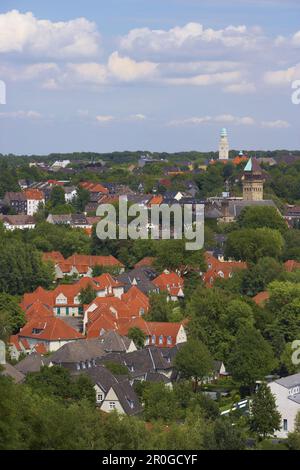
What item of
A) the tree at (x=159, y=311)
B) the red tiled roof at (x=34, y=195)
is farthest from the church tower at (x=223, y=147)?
the tree at (x=159, y=311)

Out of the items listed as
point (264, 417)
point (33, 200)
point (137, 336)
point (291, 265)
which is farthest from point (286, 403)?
point (33, 200)

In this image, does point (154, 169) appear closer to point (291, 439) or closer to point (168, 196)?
point (168, 196)

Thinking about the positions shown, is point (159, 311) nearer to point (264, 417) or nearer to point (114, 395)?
point (114, 395)

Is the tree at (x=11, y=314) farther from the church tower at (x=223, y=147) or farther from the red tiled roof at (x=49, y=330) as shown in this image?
the church tower at (x=223, y=147)

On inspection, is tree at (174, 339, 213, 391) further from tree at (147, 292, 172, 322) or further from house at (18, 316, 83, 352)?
tree at (147, 292, 172, 322)

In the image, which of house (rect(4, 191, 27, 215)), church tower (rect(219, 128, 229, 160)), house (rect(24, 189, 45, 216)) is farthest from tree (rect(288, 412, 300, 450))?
church tower (rect(219, 128, 229, 160))
